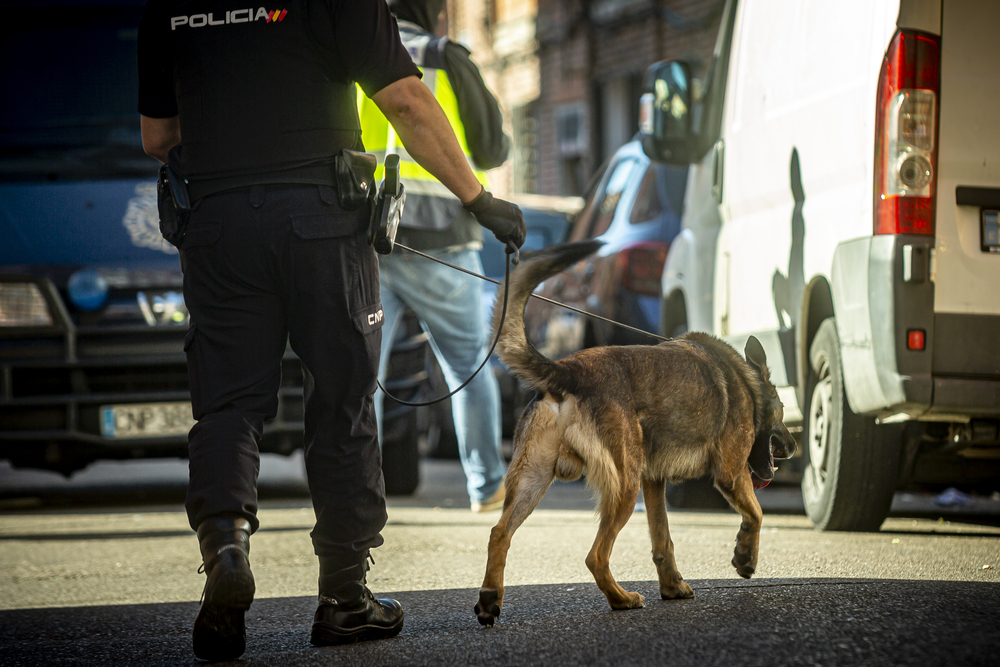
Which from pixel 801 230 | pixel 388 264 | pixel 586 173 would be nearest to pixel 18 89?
pixel 388 264

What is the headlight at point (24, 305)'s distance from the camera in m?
6.55

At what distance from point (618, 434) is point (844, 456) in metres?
1.83

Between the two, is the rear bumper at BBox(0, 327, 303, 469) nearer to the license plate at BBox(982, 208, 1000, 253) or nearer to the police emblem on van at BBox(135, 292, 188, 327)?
the police emblem on van at BBox(135, 292, 188, 327)

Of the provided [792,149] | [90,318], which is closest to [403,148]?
[792,149]

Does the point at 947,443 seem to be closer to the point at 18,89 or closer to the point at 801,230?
the point at 801,230

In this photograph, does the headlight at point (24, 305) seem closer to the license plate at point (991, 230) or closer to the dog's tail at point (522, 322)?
the dog's tail at point (522, 322)

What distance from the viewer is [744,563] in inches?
162

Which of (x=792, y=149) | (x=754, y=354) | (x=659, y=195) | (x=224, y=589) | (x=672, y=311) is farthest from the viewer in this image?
(x=659, y=195)

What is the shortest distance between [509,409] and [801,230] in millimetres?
4630

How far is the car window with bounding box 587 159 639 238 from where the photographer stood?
27.8 ft

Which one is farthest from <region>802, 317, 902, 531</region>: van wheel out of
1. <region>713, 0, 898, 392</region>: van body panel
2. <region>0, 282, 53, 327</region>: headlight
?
<region>0, 282, 53, 327</region>: headlight

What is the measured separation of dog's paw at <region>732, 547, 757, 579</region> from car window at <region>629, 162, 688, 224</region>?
160 inches

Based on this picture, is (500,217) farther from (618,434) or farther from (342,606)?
(342,606)

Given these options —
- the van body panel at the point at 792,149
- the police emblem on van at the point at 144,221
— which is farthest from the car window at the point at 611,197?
the police emblem on van at the point at 144,221
